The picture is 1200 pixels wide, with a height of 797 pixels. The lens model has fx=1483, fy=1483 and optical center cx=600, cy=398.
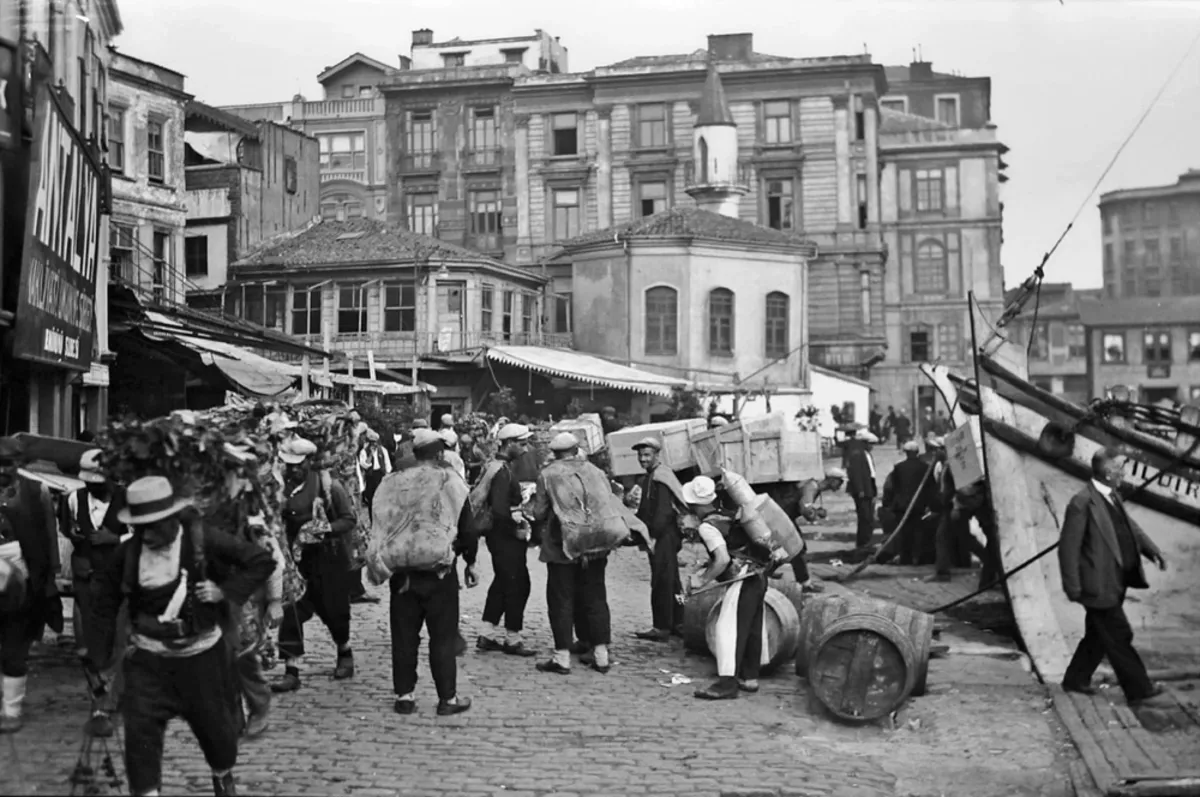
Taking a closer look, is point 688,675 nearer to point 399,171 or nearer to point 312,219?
point 312,219

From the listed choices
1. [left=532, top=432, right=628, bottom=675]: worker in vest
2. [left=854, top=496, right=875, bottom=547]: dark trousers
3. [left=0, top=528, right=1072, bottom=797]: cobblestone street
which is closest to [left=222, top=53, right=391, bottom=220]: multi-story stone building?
[left=854, top=496, right=875, bottom=547]: dark trousers

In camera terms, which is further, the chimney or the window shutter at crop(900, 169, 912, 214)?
the window shutter at crop(900, 169, 912, 214)

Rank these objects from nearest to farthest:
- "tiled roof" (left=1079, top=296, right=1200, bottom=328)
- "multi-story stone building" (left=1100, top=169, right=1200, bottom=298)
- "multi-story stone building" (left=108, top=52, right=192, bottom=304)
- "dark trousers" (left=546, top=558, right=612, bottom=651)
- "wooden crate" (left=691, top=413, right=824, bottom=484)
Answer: "dark trousers" (left=546, top=558, right=612, bottom=651) → "wooden crate" (left=691, top=413, right=824, bottom=484) → "multi-story stone building" (left=1100, top=169, right=1200, bottom=298) → "multi-story stone building" (left=108, top=52, right=192, bottom=304) → "tiled roof" (left=1079, top=296, right=1200, bottom=328)

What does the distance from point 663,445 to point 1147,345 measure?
52.3 meters

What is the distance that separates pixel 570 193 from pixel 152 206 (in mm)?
24819

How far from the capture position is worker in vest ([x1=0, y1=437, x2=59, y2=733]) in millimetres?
8625

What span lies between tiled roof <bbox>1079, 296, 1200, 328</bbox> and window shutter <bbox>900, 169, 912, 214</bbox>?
8.92m

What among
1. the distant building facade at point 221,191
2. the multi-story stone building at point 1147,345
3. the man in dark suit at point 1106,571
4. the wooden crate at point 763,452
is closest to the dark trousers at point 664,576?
the man in dark suit at point 1106,571

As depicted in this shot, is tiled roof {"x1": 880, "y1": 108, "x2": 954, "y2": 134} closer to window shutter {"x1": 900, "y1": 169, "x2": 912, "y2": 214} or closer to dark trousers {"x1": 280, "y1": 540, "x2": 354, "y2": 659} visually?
window shutter {"x1": 900, "y1": 169, "x2": 912, "y2": 214}

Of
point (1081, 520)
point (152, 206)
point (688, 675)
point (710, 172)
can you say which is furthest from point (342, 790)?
point (710, 172)

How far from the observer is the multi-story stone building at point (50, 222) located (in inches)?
521

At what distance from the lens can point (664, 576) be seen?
12.7 m

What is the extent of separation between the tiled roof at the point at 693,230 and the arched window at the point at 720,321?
171 cm

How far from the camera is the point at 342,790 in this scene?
7.71 m
